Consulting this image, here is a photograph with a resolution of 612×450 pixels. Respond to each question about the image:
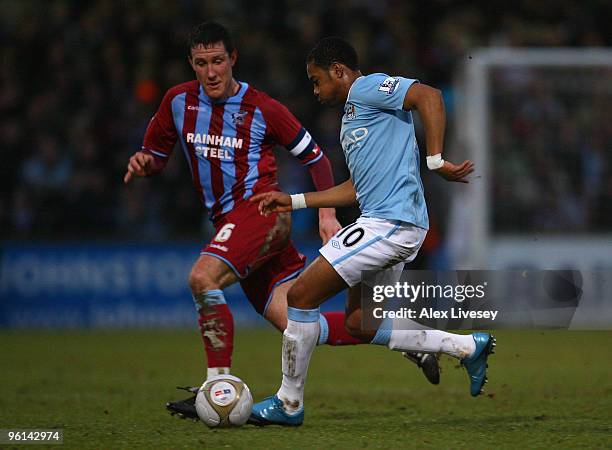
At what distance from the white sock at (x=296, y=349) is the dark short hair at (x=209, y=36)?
5.61ft

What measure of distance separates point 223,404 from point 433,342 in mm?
1155

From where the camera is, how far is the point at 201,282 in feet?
20.1

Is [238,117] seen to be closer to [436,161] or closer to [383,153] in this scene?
[383,153]

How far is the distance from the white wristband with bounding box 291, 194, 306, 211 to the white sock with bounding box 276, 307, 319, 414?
1.78 ft

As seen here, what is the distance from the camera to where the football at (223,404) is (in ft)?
19.1

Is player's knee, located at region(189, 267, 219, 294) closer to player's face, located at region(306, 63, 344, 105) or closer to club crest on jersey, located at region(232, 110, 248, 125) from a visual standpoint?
club crest on jersey, located at region(232, 110, 248, 125)

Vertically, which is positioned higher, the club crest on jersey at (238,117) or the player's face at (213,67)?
the player's face at (213,67)

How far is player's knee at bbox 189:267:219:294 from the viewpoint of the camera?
613 cm

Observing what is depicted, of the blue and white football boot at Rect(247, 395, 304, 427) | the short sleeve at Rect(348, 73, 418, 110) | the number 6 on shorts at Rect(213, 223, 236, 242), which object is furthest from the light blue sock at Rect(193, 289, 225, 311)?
the short sleeve at Rect(348, 73, 418, 110)

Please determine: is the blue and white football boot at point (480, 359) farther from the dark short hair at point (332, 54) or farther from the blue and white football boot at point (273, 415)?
the dark short hair at point (332, 54)

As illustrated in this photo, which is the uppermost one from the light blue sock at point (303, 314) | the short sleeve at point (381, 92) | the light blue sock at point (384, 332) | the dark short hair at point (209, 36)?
the dark short hair at point (209, 36)

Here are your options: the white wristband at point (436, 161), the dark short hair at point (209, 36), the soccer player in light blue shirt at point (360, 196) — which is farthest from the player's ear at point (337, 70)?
the dark short hair at point (209, 36)

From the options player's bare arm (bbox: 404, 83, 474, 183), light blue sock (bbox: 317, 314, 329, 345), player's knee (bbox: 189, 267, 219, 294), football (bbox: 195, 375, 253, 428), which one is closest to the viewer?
player's bare arm (bbox: 404, 83, 474, 183)

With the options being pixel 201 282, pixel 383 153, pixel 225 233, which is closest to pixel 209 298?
pixel 201 282
